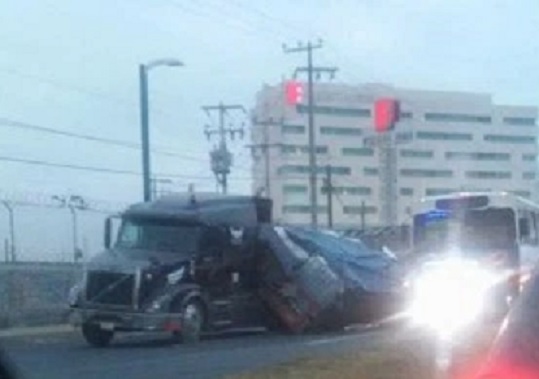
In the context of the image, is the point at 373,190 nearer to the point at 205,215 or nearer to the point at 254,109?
the point at 254,109

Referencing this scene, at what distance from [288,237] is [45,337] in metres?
5.85

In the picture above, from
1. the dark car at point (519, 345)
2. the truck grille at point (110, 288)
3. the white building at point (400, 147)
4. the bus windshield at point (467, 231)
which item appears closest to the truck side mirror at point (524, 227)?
the bus windshield at point (467, 231)

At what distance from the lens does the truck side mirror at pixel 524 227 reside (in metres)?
38.6

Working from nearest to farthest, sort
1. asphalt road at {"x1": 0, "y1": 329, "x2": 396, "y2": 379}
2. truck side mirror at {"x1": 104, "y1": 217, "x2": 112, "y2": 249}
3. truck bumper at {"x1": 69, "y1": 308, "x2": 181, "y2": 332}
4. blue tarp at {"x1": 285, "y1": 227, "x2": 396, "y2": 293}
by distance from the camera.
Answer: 1. asphalt road at {"x1": 0, "y1": 329, "x2": 396, "y2": 379}
2. truck bumper at {"x1": 69, "y1": 308, "x2": 181, "y2": 332}
3. truck side mirror at {"x1": 104, "y1": 217, "x2": 112, "y2": 249}
4. blue tarp at {"x1": 285, "y1": 227, "x2": 396, "y2": 293}

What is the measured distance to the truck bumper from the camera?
103ft

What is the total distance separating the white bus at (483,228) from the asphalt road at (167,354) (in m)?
4.71

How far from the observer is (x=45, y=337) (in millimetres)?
34500

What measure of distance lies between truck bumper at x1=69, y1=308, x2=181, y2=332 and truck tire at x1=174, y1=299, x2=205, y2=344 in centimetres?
13

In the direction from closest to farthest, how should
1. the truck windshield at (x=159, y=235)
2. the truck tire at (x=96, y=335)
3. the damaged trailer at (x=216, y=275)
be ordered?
the damaged trailer at (x=216, y=275) → the truck tire at (x=96, y=335) → the truck windshield at (x=159, y=235)

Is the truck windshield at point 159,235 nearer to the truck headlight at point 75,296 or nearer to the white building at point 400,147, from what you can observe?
the truck headlight at point 75,296

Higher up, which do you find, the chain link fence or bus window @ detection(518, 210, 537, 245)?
bus window @ detection(518, 210, 537, 245)

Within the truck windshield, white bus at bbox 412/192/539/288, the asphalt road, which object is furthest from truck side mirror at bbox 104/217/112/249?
white bus at bbox 412/192/539/288

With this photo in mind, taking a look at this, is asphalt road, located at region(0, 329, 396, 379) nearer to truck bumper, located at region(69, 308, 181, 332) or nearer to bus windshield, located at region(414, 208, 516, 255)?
truck bumper, located at region(69, 308, 181, 332)

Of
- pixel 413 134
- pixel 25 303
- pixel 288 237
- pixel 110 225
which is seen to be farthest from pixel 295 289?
pixel 413 134
